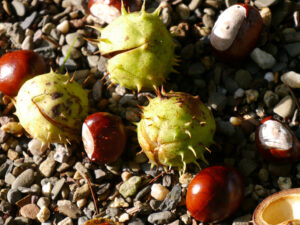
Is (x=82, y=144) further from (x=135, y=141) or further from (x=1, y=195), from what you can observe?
(x=1, y=195)

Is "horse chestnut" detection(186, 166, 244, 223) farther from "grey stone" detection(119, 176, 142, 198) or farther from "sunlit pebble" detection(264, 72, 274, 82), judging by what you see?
"sunlit pebble" detection(264, 72, 274, 82)

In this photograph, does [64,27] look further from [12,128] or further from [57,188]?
[57,188]

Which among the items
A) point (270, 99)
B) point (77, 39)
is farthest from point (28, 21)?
point (270, 99)

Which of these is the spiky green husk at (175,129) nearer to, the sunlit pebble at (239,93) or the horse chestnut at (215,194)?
the horse chestnut at (215,194)

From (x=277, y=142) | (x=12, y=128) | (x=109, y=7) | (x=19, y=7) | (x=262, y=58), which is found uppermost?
(x=109, y=7)

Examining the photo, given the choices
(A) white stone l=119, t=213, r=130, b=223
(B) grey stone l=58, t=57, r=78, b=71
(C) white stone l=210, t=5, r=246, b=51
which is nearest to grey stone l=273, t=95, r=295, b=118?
(C) white stone l=210, t=5, r=246, b=51

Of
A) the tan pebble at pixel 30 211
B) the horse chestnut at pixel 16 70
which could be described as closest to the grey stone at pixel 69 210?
the tan pebble at pixel 30 211
